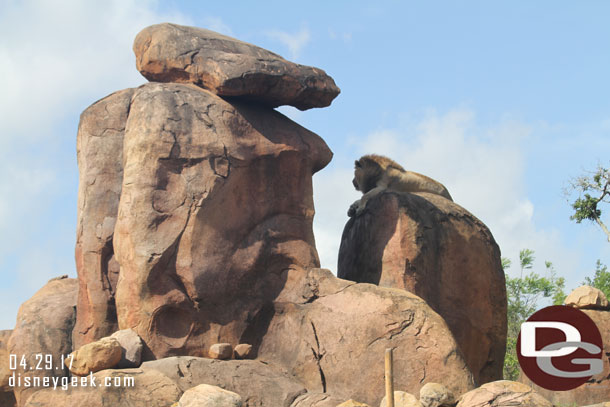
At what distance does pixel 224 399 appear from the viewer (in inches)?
275

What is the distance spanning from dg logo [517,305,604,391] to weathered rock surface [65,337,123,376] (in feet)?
16.3

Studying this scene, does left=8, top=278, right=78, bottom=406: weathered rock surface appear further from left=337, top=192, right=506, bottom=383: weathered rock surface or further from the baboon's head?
the baboon's head

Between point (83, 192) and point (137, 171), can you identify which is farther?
A: point (83, 192)

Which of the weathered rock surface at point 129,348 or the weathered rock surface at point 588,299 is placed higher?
the weathered rock surface at point 588,299

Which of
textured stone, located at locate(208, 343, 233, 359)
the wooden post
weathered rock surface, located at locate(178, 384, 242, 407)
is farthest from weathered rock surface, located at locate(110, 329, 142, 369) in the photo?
the wooden post

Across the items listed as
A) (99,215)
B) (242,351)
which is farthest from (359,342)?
(99,215)

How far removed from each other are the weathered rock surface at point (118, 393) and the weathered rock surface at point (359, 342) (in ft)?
4.67

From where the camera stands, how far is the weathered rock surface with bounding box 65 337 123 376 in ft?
24.4

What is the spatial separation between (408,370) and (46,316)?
152 inches

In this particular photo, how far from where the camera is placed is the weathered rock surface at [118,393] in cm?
690

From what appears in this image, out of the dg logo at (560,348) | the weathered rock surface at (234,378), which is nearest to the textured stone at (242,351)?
the weathered rock surface at (234,378)

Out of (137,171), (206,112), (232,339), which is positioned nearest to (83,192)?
(137,171)

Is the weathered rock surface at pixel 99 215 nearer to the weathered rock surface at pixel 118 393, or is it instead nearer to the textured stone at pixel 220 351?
the textured stone at pixel 220 351

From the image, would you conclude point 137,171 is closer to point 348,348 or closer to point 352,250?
point 348,348
